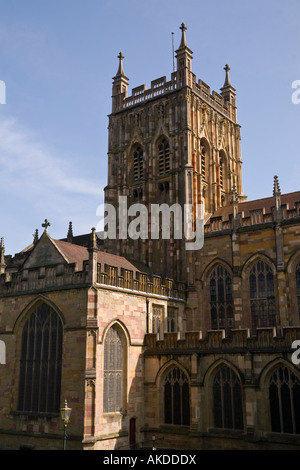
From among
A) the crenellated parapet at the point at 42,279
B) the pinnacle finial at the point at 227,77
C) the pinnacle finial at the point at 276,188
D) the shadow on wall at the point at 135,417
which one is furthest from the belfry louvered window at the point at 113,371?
the pinnacle finial at the point at 227,77

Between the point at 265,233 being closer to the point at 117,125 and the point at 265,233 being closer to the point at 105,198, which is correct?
the point at 105,198

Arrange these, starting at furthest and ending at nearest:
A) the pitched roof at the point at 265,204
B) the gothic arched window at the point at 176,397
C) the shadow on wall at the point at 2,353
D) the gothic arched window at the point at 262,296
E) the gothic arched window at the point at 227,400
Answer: the pitched roof at the point at 265,204
the gothic arched window at the point at 262,296
the shadow on wall at the point at 2,353
the gothic arched window at the point at 176,397
the gothic arched window at the point at 227,400

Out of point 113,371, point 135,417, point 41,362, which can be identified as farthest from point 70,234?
point 135,417

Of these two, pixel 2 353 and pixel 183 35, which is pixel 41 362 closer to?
pixel 2 353

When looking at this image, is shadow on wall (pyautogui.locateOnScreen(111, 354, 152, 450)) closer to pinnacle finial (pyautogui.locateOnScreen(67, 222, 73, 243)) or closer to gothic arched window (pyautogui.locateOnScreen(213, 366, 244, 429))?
gothic arched window (pyautogui.locateOnScreen(213, 366, 244, 429))

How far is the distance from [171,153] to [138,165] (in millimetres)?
3643

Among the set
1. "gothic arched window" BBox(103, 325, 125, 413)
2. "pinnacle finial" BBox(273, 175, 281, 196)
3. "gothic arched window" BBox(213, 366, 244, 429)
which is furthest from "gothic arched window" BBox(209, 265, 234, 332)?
"gothic arched window" BBox(103, 325, 125, 413)

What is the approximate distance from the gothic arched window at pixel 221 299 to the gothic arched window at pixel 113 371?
297 inches

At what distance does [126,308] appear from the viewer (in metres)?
27.7

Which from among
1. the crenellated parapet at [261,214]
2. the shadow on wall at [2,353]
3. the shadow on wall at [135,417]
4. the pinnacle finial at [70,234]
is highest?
the pinnacle finial at [70,234]

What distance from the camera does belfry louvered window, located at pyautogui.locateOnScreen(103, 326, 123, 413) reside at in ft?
84.4

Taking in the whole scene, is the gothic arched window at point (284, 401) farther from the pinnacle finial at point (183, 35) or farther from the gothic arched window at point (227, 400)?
the pinnacle finial at point (183, 35)

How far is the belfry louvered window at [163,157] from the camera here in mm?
38656
